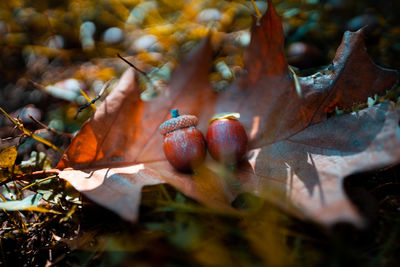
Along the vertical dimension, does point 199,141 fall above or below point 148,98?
below

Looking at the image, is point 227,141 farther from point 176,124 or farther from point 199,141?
point 176,124

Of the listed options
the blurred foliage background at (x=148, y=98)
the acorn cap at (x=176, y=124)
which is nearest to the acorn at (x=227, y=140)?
the acorn cap at (x=176, y=124)

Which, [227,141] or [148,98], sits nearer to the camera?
[227,141]

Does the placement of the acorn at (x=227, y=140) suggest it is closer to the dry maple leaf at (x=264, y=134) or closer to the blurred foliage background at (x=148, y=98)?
the dry maple leaf at (x=264, y=134)

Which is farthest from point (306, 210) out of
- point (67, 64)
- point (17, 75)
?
point (17, 75)

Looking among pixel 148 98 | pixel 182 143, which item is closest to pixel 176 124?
pixel 182 143

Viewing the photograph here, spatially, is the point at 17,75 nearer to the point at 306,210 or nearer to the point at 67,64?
the point at 67,64
